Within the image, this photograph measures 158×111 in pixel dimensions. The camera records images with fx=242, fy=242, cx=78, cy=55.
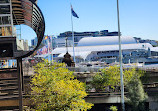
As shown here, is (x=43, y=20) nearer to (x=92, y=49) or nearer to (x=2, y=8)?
(x=2, y=8)

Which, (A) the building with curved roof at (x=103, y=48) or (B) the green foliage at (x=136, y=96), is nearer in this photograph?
(B) the green foliage at (x=136, y=96)

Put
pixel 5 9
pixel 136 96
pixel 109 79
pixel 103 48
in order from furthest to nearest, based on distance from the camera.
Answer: pixel 103 48 → pixel 109 79 → pixel 136 96 → pixel 5 9

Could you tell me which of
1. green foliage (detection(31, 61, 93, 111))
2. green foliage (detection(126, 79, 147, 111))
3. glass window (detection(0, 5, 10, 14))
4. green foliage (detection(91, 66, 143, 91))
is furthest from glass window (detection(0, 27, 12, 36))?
green foliage (detection(91, 66, 143, 91))

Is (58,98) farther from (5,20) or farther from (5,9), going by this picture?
(5,9)

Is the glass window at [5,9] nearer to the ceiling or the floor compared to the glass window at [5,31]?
nearer to the ceiling

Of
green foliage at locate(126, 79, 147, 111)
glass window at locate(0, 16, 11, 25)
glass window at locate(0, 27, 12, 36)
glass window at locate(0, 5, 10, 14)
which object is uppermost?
glass window at locate(0, 5, 10, 14)

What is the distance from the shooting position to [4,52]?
15.8 meters

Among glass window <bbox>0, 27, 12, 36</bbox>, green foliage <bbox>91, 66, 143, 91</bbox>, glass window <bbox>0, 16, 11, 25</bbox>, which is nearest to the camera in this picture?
glass window <bbox>0, 16, 11, 25</bbox>

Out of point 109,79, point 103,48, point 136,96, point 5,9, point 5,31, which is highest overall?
point 103,48

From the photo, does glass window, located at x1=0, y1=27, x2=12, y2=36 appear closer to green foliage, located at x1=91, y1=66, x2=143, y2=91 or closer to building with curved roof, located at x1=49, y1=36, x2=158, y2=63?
green foliage, located at x1=91, y1=66, x2=143, y2=91

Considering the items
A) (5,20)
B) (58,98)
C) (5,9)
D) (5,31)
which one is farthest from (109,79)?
(5,9)

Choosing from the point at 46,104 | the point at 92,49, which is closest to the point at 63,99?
the point at 46,104

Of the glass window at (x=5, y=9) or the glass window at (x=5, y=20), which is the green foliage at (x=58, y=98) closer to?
the glass window at (x=5, y=20)

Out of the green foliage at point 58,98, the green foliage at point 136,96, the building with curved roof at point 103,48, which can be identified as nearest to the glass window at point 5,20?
the green foliage at point 58,98
